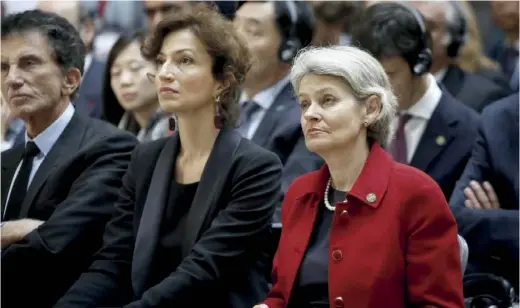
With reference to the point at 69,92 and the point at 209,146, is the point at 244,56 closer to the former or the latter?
the point at 209,146

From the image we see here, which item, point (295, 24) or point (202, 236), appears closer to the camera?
point (202, 236)

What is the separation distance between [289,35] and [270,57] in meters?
0.16

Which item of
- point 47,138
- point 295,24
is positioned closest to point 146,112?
point 295,24

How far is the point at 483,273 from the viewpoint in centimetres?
347

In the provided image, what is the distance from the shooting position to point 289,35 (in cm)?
457

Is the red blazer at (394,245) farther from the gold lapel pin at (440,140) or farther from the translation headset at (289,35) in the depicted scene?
the translation headset at (289,35)

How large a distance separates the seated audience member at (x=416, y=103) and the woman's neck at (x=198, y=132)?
861 millimetres

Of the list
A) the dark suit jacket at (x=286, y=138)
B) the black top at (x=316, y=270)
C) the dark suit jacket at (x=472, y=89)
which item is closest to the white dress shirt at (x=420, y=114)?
the dark suit jacket at (x=286, y=138)

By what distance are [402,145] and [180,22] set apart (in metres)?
1.14

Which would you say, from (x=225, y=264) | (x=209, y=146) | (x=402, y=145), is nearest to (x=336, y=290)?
(x=225, y=264)

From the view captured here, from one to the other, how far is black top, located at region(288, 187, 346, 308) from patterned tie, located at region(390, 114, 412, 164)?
1.16 m

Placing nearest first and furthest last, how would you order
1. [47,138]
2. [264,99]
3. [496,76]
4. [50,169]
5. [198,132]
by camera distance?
[198,132] < [50,169] < [47,138] < [264,99] < [496,76]

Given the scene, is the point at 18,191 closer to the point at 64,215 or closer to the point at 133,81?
the point at 64,215

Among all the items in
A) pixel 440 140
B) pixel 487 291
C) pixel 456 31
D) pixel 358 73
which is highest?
pixel 358 73
